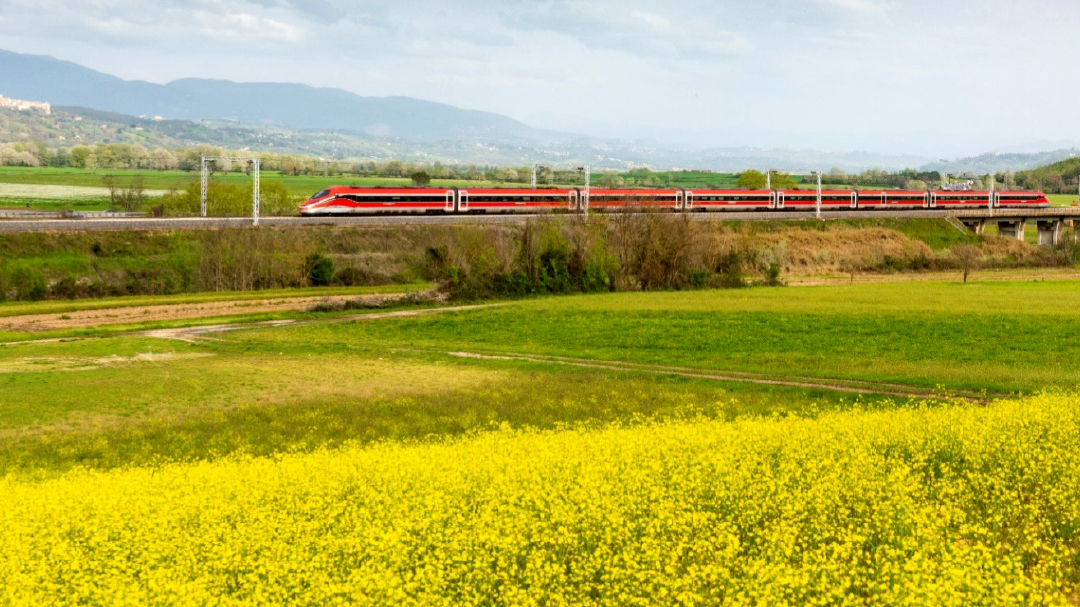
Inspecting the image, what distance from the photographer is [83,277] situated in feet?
246

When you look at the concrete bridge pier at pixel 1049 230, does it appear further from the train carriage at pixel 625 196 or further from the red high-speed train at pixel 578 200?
the train carriage at pixel 625 196

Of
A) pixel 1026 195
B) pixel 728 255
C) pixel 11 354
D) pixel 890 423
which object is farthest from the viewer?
pixel 1026 195

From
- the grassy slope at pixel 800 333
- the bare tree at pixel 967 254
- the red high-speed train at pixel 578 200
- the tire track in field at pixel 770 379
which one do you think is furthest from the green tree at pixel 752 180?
the tire track in field at pixel 770 379

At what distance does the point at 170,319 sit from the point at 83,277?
18366mm

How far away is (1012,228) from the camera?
140 metres

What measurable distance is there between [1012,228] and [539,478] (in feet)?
456

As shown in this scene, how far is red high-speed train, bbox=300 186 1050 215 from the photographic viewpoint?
330ft

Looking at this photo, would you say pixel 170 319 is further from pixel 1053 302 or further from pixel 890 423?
pixel 1053 302

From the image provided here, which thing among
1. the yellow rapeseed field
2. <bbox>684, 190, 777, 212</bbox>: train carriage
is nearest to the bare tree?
<bbox>684, 190, 777, 212</bbox>: train carriage

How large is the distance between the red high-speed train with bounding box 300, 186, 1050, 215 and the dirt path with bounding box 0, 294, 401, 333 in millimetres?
28088

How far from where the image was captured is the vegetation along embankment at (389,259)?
241 feet

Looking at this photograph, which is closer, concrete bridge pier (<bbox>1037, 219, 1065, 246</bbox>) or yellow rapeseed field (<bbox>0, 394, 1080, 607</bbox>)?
yellow rapeseed field (<bbox>0, 394, 1080, 607</bbox>)

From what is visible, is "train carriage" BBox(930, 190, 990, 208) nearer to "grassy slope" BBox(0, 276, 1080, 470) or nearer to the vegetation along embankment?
the vegetation along embankment

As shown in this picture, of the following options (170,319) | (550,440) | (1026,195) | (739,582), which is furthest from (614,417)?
(1026,195)
